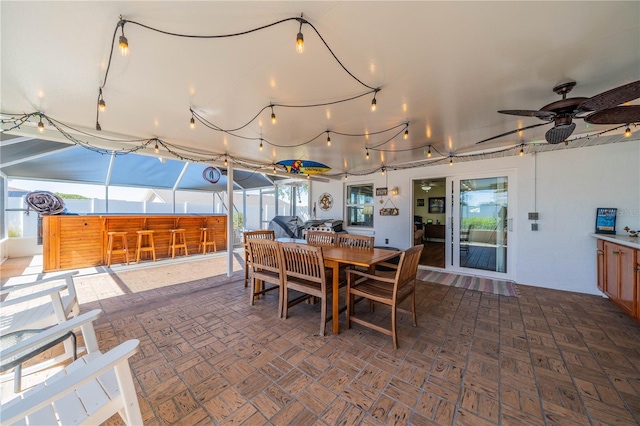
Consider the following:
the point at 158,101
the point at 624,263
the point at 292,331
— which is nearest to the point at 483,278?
the point at 624,263

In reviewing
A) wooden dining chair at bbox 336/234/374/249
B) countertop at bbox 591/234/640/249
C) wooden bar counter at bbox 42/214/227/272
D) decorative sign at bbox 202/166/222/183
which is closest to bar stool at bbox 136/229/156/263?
wooden bar counter at bbox 42/214/227/272

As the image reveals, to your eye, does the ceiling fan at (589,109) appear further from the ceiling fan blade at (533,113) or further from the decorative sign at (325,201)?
the decorative sign at (325,201)

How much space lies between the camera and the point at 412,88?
220 centimetres

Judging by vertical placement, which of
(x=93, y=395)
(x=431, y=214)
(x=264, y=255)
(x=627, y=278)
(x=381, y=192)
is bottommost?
(x=93, y=395)

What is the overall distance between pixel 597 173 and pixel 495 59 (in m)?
3.47

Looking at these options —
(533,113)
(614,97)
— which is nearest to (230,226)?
(533,113)

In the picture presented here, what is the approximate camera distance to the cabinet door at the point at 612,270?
9.60 feet

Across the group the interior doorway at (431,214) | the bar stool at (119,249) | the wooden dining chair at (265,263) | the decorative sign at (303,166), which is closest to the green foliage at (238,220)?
the bar stool at (119,249)

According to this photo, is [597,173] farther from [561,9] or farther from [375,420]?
[375,420]

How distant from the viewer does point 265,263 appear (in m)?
3.07

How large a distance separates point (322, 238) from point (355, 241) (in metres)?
0.62

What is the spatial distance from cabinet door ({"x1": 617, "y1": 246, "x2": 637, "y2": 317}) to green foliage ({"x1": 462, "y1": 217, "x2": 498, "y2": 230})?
5.33ft

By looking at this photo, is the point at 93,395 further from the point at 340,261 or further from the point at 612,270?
the point at 612,270

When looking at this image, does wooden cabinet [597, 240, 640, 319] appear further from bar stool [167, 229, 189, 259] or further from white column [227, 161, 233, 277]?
bar stool [167, 229, 189, 259]
